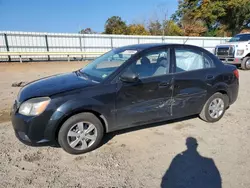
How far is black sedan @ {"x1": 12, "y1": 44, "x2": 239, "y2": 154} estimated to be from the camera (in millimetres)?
2951

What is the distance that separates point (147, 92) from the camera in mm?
3488

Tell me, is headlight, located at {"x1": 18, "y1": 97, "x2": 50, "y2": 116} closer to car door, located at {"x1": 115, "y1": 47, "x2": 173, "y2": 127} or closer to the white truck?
car door, located at {"x1": 115, "y1": 47, "x2": 173, "y2": 127}

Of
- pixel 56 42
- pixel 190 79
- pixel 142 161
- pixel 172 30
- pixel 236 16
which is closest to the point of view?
pixel 142 161

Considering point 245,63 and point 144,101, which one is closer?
point 144,101

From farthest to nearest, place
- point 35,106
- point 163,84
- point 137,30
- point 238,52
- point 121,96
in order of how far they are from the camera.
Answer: point 137,30 < point 238,52 < point 163,84 < point 121,96 < point 35,106

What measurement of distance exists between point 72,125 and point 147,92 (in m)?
1.35

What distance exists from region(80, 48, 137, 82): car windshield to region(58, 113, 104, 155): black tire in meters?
0.65

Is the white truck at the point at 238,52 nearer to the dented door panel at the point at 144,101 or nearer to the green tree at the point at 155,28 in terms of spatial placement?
the dented door panel at the point at 144,101

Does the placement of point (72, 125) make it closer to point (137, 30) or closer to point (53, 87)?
point (53, 87)

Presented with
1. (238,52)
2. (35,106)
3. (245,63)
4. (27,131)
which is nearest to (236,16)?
(245,63)

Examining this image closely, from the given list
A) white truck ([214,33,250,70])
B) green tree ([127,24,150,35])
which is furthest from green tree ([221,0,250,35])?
white truck ([214,33,250,70])

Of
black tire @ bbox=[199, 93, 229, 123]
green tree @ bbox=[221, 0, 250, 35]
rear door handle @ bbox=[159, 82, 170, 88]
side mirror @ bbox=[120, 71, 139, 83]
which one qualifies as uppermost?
green tree @ bbox=[221, 0, 250, 35]

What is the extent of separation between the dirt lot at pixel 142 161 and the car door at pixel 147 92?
0.44 meters

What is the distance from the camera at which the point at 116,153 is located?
3254 millimetres
